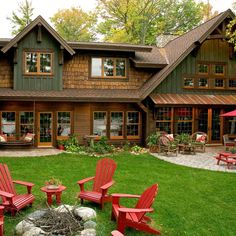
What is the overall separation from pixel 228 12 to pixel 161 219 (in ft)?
44.0

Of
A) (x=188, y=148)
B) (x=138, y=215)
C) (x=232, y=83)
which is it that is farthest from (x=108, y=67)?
(x=138, y=215)

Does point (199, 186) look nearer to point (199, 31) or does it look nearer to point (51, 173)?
point (51, 173)

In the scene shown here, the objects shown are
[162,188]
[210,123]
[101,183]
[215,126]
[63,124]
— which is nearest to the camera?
[101,183]

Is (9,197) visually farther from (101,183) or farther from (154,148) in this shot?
(154,148)

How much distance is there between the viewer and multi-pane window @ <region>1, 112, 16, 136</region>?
50.4 ft

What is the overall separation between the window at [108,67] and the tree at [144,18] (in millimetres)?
14560

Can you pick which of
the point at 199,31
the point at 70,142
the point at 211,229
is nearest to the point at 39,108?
the point at 70,142

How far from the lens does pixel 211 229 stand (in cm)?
630

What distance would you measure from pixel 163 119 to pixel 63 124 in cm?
525

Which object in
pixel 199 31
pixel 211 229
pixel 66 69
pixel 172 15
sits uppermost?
pixel 172 15

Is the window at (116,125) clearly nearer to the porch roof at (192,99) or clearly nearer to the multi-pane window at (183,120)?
the porch roof at (192,99)

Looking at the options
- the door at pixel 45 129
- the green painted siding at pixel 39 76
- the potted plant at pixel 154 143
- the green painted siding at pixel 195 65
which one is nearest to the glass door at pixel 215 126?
the green painted siding at pixel 195 65

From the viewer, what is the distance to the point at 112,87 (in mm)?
16938

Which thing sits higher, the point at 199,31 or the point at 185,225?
the point at 199,31
